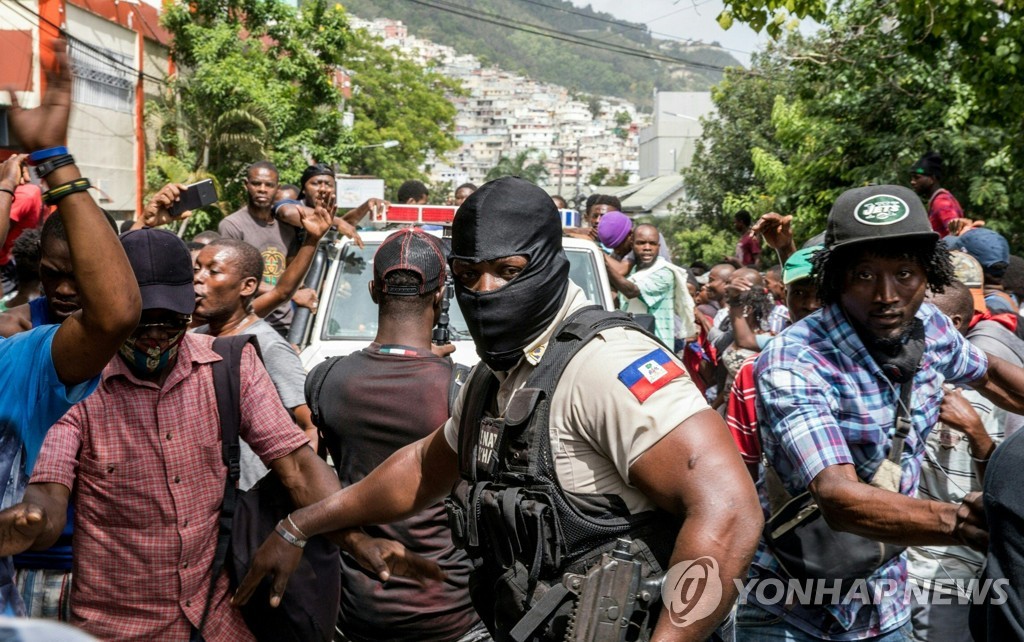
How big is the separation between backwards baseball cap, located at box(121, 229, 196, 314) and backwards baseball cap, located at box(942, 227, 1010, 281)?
4607 mm

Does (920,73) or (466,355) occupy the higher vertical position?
(920,73)

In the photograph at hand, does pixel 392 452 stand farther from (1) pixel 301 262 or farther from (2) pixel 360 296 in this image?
(2) pixel 360 296

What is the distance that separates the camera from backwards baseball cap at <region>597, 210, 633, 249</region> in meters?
9.72

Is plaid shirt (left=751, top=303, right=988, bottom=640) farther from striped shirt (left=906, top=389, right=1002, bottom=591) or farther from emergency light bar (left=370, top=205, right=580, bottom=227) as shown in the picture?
emergency light bar (left=370, top=205, right=580, bottom=227)

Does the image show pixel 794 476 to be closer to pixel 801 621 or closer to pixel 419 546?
pixel 801 621

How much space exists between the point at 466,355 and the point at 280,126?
24.1 meters

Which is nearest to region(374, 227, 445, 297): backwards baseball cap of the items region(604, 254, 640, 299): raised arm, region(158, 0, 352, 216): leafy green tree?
region(604, 254, 640, 299): raised arm

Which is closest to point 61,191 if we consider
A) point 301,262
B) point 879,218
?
point 879,218

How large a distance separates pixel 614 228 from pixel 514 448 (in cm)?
733

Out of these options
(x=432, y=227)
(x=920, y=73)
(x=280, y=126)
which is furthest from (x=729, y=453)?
(x=280, y=126)

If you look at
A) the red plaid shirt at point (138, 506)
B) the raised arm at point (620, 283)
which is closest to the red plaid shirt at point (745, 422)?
the red plaid shirt at point (138, 506)

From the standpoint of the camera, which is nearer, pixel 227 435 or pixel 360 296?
pixel 227 435

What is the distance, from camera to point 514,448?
254cm

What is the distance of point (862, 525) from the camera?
281 cm
